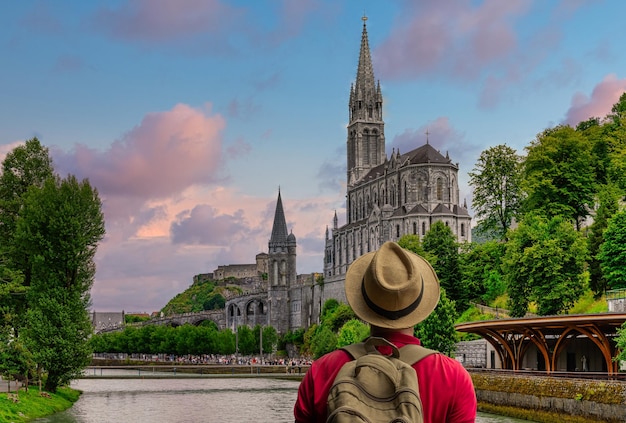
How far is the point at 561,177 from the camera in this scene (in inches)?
2464

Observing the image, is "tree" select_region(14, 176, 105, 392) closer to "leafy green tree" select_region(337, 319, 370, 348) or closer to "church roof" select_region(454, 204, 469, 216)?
"leafy green tree" select_region(337, 319, 370, 348)

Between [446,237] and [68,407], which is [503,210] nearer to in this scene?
[446,237]

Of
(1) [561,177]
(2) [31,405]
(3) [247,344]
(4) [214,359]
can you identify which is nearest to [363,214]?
(3) [247,344]

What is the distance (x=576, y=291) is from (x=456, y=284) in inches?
793

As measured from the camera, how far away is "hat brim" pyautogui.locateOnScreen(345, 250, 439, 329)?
170 inches

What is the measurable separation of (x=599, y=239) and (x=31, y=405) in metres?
36.4

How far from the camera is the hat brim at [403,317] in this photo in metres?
4.32

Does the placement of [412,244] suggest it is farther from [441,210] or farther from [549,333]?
[549,333]

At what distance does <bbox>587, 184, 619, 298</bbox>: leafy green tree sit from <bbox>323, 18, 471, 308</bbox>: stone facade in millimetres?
41778

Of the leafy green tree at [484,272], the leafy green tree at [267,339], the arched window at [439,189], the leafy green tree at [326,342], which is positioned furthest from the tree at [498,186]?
the leafy green tree at [267,339]

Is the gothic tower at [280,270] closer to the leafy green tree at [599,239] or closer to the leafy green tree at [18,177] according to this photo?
the leafy green tree at [599,239]

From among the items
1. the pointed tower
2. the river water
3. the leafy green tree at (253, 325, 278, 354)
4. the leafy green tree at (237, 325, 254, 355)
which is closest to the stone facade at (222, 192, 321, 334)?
the leafy green tree at (253, 325, 278, 354)

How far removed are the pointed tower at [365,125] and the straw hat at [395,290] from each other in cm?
12962

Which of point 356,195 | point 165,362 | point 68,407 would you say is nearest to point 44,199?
point 68,407
